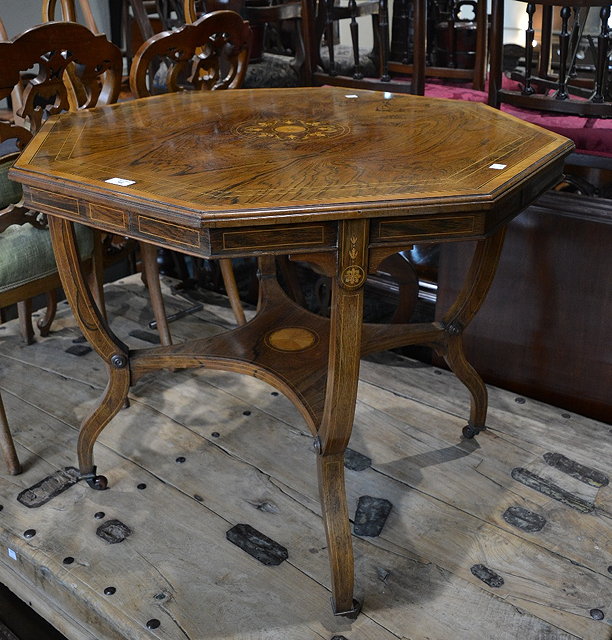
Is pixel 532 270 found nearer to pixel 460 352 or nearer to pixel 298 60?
pixel 460 352

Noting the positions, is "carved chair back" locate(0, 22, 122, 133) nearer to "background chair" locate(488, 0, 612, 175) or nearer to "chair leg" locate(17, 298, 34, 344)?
"chair leg" locate(17, 298, 34, 344)

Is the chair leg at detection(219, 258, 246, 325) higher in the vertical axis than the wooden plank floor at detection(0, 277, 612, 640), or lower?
higher

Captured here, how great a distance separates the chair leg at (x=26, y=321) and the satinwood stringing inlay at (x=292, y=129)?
109 centimetres

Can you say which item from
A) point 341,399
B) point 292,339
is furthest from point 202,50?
point 341,399

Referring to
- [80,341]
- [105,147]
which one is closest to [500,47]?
[105,147]

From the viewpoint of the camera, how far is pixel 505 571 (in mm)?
1678

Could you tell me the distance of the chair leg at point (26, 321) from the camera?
2.56 meters

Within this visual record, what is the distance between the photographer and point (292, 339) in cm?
203

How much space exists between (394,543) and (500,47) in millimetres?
1422

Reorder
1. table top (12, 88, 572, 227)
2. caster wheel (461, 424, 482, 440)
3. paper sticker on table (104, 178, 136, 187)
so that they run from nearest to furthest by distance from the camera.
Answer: table top (12, 88, 572, 227) → paper sticker on table (104, 178, 136, 187) → caster wheel (461, 424, 482, 440)

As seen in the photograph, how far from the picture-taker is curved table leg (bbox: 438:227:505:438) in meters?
1.87

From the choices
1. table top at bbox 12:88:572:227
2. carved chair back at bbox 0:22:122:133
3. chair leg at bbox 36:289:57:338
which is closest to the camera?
table top at bbox 12:88:572:227

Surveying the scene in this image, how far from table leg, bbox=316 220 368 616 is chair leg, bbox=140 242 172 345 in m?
0.99

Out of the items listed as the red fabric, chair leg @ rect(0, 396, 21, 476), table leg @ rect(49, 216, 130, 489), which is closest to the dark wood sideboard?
the red fabric
